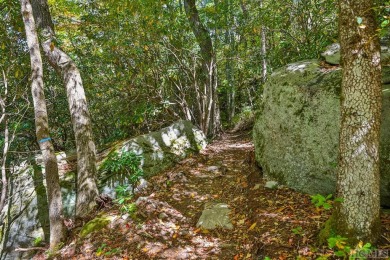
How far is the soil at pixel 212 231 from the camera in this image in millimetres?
3275

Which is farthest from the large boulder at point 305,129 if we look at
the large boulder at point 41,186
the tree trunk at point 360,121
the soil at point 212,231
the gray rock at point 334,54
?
the large boulder at point 41,186

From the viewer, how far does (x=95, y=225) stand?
16.6ft

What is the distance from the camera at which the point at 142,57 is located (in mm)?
9141

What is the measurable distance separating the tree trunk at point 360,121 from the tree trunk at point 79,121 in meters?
4.92

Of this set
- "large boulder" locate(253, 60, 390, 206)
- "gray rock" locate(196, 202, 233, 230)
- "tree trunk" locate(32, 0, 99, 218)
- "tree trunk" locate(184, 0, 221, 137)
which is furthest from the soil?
"tree trunk" locate(184, 0, 221, 137)

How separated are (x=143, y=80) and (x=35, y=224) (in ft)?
18.4

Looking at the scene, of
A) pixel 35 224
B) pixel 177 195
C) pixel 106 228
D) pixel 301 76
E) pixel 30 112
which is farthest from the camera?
pixel 30 112

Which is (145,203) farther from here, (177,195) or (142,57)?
(142,57)

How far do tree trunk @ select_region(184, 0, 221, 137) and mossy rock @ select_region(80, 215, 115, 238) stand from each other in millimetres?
5484

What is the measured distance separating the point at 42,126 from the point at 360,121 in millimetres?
5097

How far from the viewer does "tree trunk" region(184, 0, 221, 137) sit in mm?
8914

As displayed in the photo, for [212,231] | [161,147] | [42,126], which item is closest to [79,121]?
[42,126]

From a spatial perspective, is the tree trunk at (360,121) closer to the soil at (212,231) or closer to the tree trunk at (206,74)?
the soil at (212,231)

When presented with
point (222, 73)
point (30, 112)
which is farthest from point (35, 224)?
point (222, 73)
